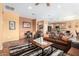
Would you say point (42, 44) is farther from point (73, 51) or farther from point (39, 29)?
point (73, 51)

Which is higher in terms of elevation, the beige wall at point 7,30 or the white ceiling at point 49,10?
the white ceiling at point 49,10

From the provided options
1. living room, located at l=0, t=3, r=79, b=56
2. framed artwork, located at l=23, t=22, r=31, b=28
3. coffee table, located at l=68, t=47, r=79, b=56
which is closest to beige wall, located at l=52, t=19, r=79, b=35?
living room, located at l=0, t=3, r=79, b=56

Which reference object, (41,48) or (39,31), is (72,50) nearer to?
(41,48)

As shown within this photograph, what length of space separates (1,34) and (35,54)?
817mm

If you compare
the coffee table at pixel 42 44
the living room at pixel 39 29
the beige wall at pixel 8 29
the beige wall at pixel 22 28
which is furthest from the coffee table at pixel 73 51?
the beige wall at pixel 8 29

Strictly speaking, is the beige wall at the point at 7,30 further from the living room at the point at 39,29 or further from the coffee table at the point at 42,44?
the coffee table at the point at 42,44

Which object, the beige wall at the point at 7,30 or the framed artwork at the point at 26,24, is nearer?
the beige wall at the point at 7,30

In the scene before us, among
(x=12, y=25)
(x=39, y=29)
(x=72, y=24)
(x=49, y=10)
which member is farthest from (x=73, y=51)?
(x=12, y=25)

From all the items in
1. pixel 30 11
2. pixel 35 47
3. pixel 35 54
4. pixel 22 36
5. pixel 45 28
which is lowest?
pixel 35 54

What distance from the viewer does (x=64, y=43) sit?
2326mm

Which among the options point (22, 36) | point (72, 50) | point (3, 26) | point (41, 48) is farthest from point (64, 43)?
point (3, 26)

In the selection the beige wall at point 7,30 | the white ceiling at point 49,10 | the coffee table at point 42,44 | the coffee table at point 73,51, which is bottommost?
the coffee table at point 73,51

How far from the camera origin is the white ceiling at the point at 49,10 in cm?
228

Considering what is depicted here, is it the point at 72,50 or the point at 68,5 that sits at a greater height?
the point at 68,5
